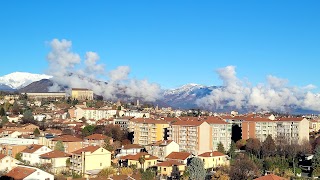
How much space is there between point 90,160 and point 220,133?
11455 millimetres

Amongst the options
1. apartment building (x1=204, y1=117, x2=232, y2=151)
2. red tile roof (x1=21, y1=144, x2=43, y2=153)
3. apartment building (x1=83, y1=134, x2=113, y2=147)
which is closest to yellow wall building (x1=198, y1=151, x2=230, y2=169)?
apartment building (x1=204, y1=117, x2=232, y2=151)

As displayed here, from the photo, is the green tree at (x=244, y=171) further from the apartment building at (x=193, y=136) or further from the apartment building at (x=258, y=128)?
the apartment building at (x=258, y=128)

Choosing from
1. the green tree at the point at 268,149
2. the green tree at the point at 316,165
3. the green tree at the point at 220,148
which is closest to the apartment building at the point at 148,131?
the green tree at the point at 220,148

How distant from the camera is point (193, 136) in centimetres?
3047

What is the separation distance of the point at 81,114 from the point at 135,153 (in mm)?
23616

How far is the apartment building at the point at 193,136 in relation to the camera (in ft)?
99.1

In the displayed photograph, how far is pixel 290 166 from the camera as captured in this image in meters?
27.8

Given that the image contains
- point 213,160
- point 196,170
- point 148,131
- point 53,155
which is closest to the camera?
point 196,170

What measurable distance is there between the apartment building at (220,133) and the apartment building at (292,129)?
6208mm

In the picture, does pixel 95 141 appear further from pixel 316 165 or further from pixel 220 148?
pixel 316 165

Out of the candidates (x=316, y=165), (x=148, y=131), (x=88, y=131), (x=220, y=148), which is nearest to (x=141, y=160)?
(x=220, y=148)

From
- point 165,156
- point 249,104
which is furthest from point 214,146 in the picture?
point 249,104

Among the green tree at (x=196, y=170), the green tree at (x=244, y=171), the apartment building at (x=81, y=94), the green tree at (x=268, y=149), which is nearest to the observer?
the green tree at (x=196, y=170)

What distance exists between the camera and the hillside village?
77.8ft
